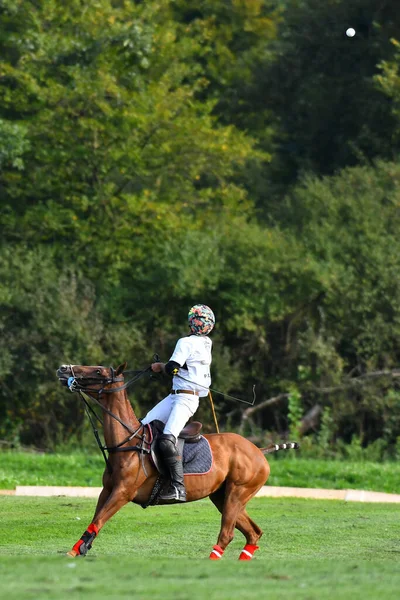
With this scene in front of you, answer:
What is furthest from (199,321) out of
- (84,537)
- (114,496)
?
(84,537)

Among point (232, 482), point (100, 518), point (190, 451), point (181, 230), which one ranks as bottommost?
point (100, 518)

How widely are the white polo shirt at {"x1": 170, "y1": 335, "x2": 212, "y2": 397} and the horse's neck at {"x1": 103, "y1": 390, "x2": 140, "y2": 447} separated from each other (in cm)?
54

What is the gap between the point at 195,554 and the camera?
13125 millimetres

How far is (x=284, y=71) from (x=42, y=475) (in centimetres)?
2303

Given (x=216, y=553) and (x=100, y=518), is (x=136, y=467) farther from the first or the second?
(x=216, y=553)

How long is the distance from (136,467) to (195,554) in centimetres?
159

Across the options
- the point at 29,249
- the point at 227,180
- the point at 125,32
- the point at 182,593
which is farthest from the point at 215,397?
A: the point at 182,593

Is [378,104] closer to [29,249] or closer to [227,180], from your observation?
[227,180]

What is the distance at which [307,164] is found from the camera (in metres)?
41.3

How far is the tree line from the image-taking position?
30422 mm

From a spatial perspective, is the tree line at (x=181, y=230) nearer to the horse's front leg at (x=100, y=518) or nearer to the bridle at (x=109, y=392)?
the bridle at (x=109, y=392)

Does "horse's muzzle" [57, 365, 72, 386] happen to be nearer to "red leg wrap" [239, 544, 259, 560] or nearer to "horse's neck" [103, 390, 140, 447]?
"horse's neck" [103, 390, 140, 447]

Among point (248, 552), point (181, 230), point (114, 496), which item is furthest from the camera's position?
point (181, 230)

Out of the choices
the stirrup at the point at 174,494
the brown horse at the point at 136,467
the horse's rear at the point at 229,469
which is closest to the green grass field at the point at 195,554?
the brown horse at the point at 136,467
